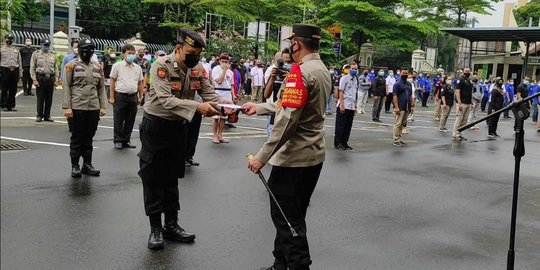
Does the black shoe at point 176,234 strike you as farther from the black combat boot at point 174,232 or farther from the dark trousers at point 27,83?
the dark trousers at point 27,83

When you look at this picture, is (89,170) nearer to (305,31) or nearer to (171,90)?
(171,90)

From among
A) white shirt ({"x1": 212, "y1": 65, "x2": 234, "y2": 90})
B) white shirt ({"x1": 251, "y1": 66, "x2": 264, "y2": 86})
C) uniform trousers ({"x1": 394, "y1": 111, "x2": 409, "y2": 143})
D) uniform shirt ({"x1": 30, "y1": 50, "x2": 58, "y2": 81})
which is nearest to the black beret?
white shirt ({"x1": 212, "y1": 65, "x2": 234, "y2": 90})

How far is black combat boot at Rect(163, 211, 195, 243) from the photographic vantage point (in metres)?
5.43

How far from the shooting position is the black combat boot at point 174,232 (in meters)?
5.43

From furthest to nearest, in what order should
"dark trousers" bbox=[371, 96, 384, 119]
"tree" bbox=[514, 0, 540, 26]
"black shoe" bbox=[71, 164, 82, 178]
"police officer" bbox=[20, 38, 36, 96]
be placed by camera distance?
"tree" bbox=[514, 0, 540, 26] → "dark trousers" bbox=[371, 96, 384, 119] → "police officer" bbox=[20, 38, 36, 96] → "black shoe" bbox=[71, 164, 82, 178]

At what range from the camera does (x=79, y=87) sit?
7863mm

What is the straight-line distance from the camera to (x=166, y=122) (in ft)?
16.9

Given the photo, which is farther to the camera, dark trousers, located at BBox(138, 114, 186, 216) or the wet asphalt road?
dark trousers, located at BBox(138, 114, 186, 216)

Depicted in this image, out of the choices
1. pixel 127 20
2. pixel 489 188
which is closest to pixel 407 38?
pixel 127 20

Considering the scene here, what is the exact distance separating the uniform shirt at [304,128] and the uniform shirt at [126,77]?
604cm

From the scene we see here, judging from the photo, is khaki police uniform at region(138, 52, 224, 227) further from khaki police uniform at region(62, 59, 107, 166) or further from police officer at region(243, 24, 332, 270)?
khaki police uniform at region(62, 59, 107, 166)

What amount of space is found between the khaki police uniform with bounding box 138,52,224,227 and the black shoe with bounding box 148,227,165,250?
0.23 feet

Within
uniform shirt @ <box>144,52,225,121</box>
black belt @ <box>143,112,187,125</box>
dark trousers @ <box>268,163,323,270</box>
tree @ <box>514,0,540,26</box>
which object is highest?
tree @ <box>514,0,540,26</box>

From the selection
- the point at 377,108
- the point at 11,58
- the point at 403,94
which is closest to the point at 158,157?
the point at 403,94
